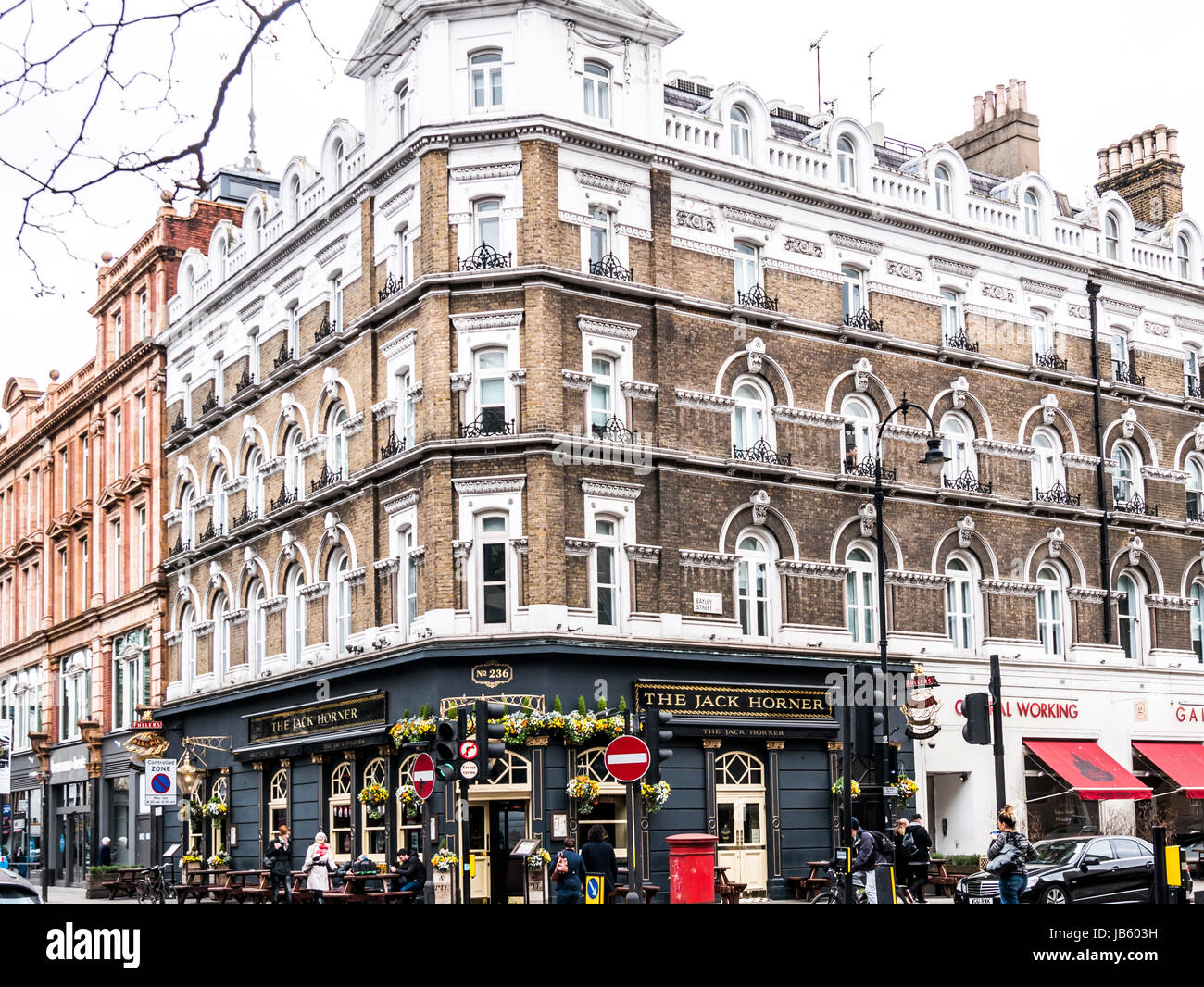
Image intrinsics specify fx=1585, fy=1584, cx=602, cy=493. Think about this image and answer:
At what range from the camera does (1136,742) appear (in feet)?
129

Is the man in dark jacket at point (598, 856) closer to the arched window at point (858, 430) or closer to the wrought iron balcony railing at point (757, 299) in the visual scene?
the wrought iron balcony railing at point (757, 299)

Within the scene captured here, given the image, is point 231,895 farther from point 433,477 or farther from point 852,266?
point 852,266

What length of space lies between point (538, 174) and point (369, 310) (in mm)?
5086

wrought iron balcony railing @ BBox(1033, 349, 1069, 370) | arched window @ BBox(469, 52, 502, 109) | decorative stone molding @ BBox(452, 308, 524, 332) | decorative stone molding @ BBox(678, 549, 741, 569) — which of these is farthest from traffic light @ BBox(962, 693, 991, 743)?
arched window @ BBox(469, 52, 502, 109)

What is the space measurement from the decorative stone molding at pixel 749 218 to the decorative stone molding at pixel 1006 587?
9866mm

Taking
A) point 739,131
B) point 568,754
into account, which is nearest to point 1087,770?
point 568,754

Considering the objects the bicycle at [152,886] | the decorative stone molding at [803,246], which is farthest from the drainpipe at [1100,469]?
the bicycle at [152,886]

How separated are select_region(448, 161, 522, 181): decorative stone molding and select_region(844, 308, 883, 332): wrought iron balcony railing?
8.90m

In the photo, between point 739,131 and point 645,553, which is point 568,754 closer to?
point 645,553

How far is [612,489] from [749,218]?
7.47 metres

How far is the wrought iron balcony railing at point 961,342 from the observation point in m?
38.2

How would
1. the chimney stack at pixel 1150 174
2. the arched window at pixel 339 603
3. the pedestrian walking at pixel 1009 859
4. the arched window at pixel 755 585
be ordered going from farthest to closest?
1. the chimney stack at pixel 1150 174
2. the arched window at pixel 339 603
3. the arched window at pixel 755 585
4. the pedestrian walking at pixel 1009 859

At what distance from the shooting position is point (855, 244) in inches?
1451
